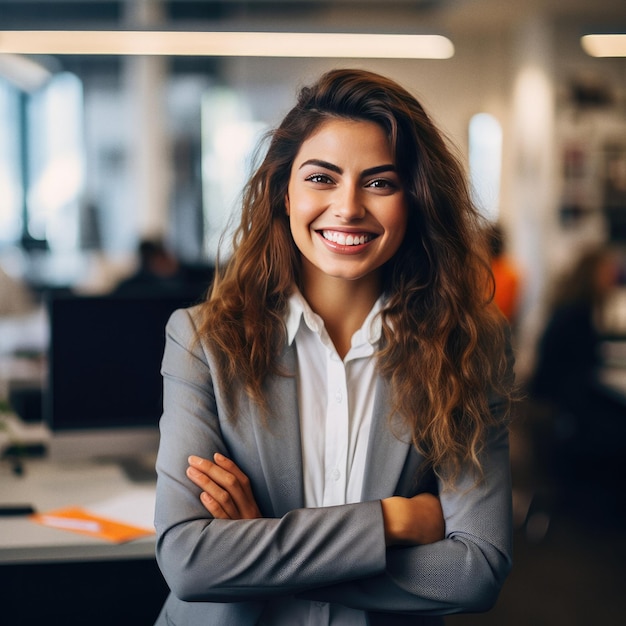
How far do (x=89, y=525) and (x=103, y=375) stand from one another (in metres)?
0.59

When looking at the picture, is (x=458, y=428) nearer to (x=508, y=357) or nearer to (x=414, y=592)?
(x=508, y=357)

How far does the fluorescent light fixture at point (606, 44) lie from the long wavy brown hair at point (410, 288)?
1.50m

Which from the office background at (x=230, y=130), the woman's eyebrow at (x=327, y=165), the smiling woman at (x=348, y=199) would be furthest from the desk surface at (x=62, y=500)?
the office background at (x=230, y=130)

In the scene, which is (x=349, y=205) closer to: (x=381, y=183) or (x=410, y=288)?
(x=381, y=183)

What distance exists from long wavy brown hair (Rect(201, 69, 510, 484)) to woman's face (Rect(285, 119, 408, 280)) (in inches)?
1.2

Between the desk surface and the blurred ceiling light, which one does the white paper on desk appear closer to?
the desk surface

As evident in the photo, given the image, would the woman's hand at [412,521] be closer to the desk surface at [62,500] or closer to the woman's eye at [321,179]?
the woman's eye at [321,179]

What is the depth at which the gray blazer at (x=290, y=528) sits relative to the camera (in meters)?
1.36

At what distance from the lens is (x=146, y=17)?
25.8 feet

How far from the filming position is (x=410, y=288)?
5.22 feet

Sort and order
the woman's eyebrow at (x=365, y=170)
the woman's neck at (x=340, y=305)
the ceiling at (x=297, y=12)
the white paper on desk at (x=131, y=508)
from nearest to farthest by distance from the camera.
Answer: the woman's eyebrow at (x=365, y=170), the woman's neck at (x=340, y=305), the white paper on desk at (x=131, y=508), the ceiling at (x=297, y=12)

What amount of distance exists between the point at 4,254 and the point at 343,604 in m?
7.52

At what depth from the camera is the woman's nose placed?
1.43 metres

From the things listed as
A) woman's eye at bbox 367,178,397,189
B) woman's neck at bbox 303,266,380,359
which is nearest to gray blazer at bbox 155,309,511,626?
woman's neck at bbox 303,266,380,359
